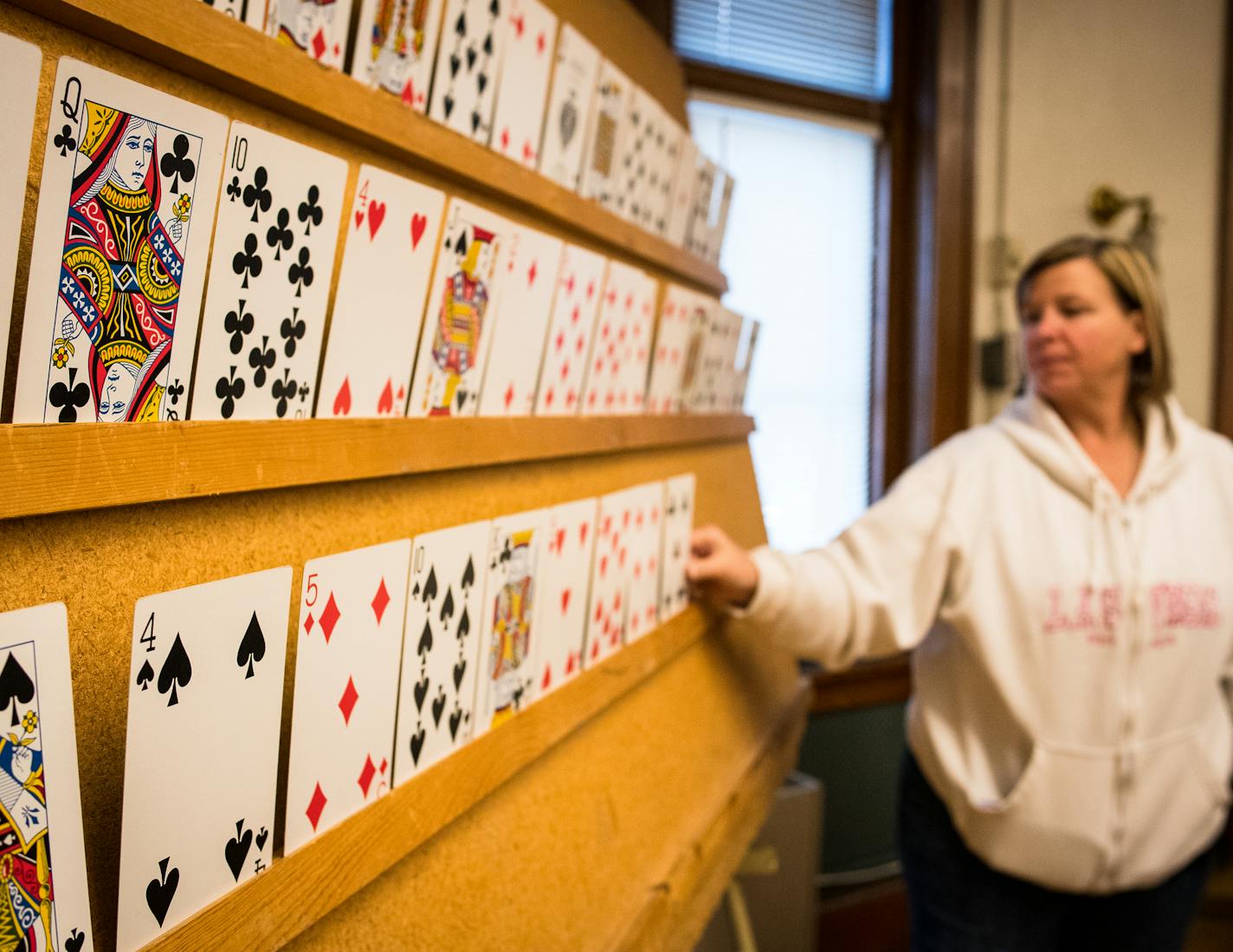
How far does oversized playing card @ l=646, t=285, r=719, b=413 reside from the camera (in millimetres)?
1718

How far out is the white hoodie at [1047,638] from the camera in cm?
200

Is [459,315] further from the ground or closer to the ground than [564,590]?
further from the ground

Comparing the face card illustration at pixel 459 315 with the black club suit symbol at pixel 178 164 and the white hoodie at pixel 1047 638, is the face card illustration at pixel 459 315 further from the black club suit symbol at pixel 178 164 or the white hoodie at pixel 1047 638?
the white hoodie at pixel 1047 638

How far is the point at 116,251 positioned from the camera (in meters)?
0.70

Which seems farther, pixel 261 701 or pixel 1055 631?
pixel 1055 631

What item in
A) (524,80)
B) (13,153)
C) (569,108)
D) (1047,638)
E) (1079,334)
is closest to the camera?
(13,153)

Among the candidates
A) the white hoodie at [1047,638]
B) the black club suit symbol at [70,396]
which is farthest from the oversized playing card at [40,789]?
the white hoodie at [1047,638]

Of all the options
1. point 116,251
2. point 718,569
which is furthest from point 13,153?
point 718,569

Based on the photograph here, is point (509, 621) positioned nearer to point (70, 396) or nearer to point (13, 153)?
point (70, 396)

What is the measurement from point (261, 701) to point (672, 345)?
111 cm

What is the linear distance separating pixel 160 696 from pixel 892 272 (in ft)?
11.8

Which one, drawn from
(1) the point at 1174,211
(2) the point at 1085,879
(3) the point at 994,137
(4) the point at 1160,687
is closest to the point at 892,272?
(3) the point at 994,137

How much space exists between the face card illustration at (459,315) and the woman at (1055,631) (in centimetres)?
87

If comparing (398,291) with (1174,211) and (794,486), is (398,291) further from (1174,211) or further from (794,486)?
(1174,211)
